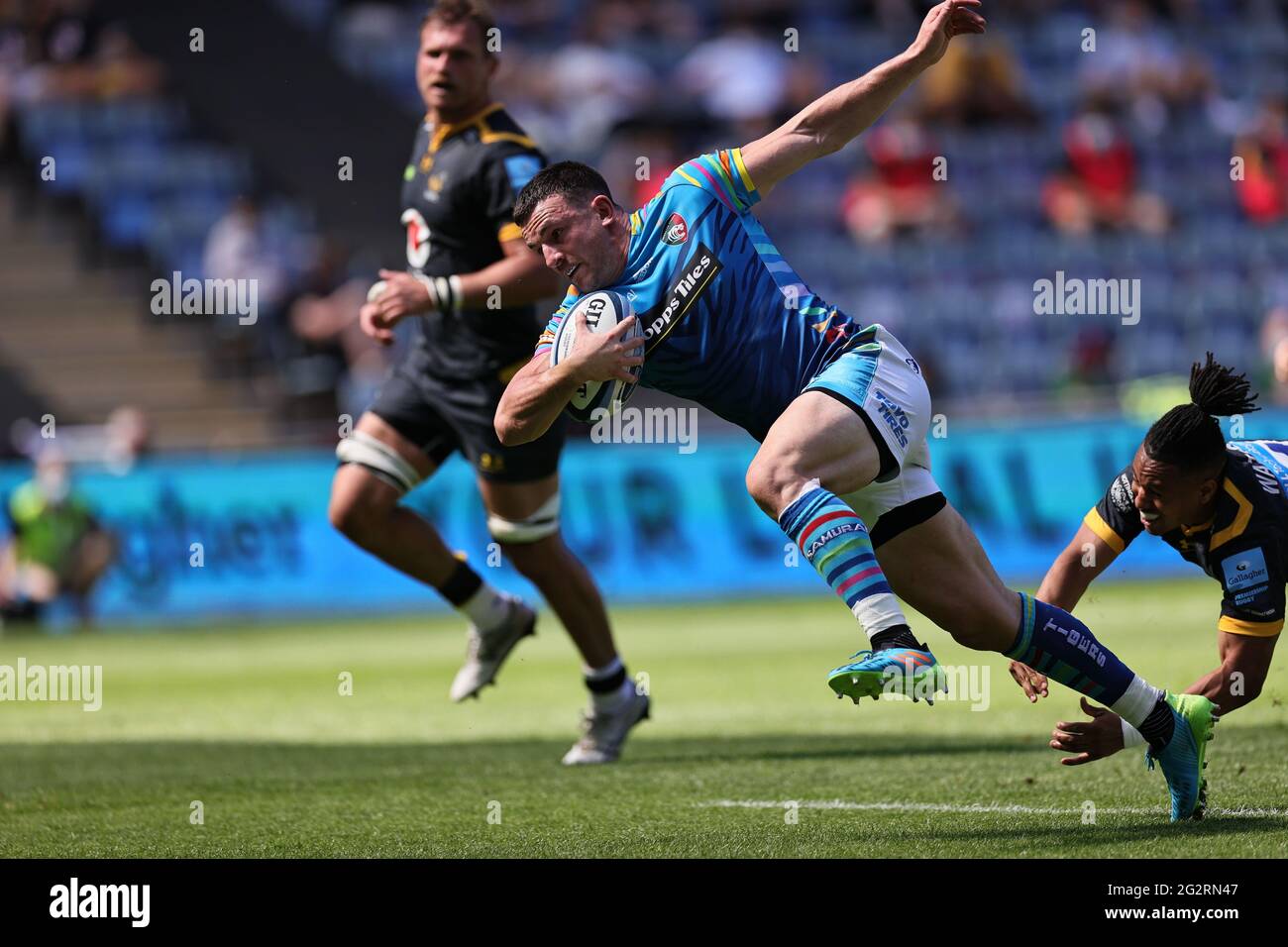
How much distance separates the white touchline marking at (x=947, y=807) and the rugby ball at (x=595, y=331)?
169 cm

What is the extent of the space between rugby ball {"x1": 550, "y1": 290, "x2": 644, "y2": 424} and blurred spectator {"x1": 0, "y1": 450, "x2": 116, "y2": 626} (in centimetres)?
1255

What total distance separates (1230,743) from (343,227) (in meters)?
15.8

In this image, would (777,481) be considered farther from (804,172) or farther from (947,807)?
(804,172)

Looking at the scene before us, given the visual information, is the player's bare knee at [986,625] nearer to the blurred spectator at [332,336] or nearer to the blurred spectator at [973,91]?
the blurred spectator at [332,336]

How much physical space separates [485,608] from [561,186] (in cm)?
317

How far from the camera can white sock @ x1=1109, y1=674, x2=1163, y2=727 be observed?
5.74m

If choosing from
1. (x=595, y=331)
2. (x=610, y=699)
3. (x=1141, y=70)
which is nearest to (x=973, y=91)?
(x=1141, y=70)

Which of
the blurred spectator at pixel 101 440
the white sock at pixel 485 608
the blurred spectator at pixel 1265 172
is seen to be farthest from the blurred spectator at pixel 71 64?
the white sock at pixel 485 608

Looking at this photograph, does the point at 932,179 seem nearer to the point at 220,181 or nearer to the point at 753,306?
the point at 220,181

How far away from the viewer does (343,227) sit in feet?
70.9

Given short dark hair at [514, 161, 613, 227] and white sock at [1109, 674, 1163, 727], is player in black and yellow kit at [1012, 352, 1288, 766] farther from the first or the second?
short dark hair at [514, 161, 613, 227]
